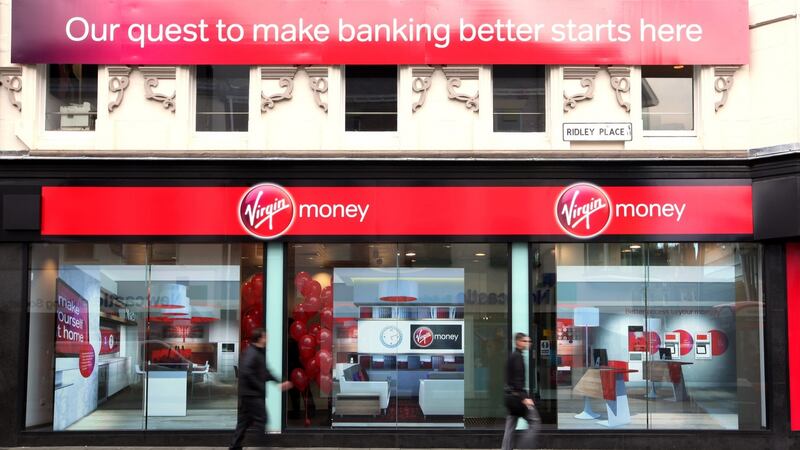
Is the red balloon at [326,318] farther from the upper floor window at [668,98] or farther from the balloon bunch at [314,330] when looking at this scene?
the upper floor window at [668,98]

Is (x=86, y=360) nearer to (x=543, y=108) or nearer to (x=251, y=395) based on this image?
(x=251, y=395)

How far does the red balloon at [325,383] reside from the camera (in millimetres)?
12242

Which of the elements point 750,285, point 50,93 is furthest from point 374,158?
point 750,285

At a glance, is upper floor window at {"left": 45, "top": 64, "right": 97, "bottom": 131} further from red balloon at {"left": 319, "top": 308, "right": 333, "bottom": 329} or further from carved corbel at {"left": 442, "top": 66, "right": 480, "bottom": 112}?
carved corbel at {"left": 442, "top": 66, "right": 480, "bottom": 112}

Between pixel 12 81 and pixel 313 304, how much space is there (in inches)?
227

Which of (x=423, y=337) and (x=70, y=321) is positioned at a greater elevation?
(x=70, y=321)

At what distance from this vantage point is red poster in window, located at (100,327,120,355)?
12250 mm

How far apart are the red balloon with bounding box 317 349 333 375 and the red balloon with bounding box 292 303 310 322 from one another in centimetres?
59

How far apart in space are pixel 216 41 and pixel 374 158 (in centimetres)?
307

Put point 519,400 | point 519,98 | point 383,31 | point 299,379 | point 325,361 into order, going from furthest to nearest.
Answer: point 519,98
point 325,361
point 383,31
point 299,379
point 519,400

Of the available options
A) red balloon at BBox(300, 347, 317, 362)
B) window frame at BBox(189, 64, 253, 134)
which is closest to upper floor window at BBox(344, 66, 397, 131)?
window frame at BBox(189, 64, 253, 134)

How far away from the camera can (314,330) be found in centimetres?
1232

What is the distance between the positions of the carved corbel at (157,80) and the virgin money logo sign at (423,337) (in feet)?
16.8

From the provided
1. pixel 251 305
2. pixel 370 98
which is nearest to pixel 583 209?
pixel 370 98
